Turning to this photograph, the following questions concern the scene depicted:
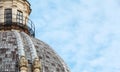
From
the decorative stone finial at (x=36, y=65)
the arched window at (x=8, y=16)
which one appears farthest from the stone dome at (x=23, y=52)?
the arched window at (x=8, y=16)

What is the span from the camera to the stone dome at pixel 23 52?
174 ft

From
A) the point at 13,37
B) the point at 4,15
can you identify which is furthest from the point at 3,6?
the point at 13,37

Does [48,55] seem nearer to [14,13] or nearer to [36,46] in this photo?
[36,46]

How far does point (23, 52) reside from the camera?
53844 millimetres

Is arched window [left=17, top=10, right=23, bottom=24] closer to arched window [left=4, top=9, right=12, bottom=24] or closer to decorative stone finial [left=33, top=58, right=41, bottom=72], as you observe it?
arched window [left=4, top=9, right=12, bottom=24]

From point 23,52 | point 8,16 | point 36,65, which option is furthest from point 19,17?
point 36,65

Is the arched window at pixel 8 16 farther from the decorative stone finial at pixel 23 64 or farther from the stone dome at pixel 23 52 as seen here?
the decorative stone finial at pixel 23 64

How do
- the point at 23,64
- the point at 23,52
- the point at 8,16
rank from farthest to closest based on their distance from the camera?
the point at 8,16 < the point at 23,52 < the point at 23,64

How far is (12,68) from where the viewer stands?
5244cm

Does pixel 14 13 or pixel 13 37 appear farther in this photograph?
pixel 14 13

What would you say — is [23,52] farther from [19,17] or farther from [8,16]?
[19,17]

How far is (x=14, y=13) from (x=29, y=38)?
414 centimetres

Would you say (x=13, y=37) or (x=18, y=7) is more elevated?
(x=18, y=7)

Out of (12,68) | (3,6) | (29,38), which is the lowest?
(12,68)
